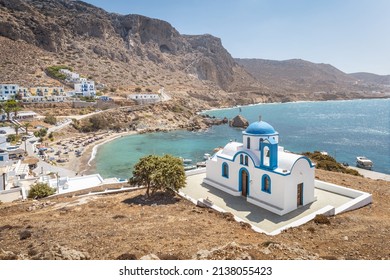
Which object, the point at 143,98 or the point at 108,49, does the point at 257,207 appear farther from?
the point at 108,49

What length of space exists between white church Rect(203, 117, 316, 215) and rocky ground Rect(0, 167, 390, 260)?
248 centimetres

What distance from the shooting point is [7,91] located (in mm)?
68438

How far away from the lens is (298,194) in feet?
56.5

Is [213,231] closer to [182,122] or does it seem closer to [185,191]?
[185,191]

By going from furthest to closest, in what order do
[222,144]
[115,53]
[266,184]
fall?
[115,53], [222,144], [266,184]

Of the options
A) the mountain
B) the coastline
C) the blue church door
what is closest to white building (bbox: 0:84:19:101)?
the mountain

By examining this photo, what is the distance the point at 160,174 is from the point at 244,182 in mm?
6015

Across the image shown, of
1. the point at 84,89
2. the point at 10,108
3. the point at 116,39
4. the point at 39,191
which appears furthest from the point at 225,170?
the point at 116,39

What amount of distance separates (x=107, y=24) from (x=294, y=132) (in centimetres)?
11430

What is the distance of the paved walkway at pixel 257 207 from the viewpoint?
15250 mm

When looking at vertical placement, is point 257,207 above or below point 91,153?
above

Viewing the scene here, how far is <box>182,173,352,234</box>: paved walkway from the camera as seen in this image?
15.2 meters

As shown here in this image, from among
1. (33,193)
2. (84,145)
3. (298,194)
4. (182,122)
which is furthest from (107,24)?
(298,194)

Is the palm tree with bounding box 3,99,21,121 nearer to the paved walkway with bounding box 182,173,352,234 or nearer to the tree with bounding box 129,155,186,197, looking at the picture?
the tree with bounding box 129,155,186,197
